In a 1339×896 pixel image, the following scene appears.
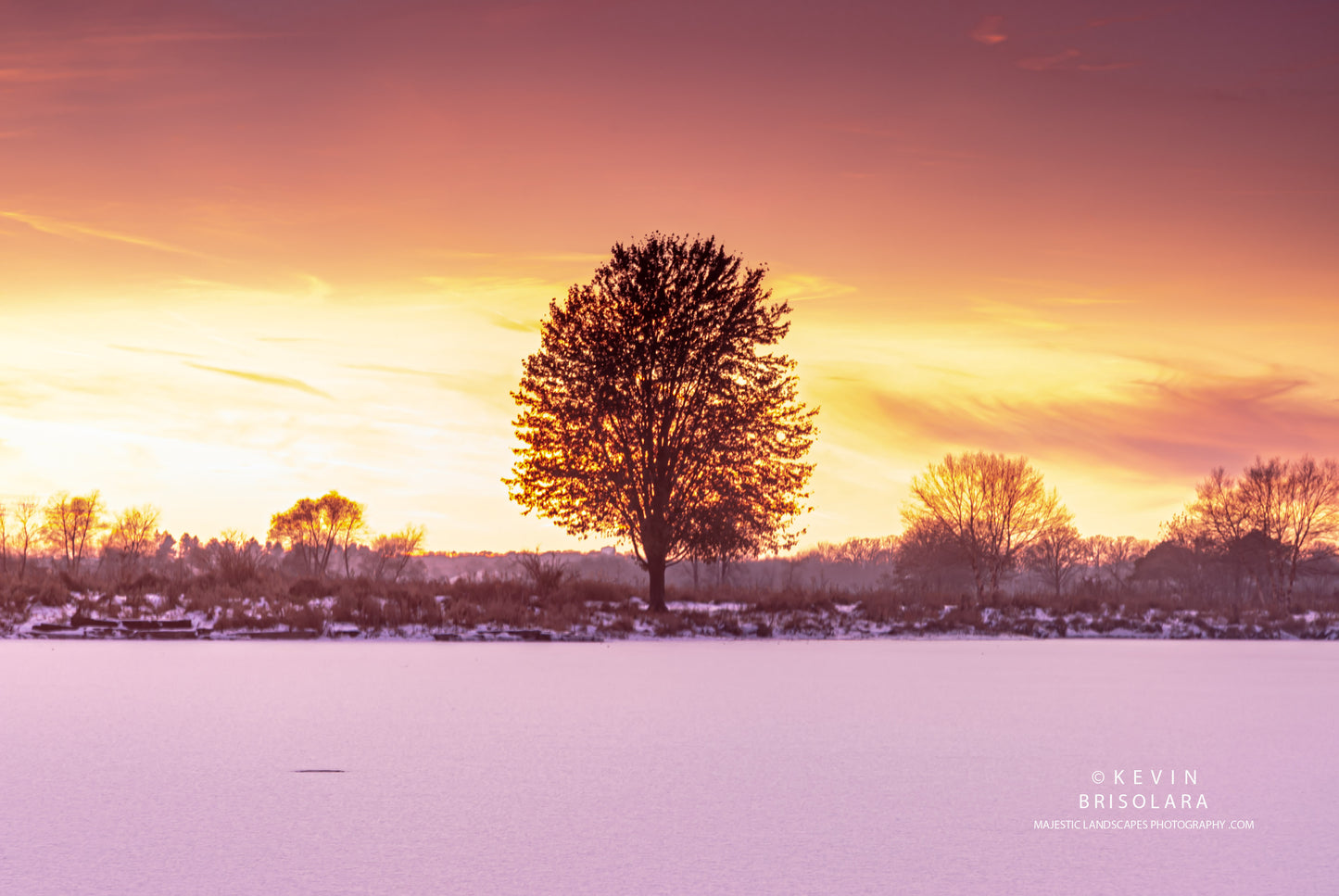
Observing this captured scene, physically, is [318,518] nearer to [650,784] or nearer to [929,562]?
[929,562]

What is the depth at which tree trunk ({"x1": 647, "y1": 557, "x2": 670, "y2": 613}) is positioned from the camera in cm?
2606

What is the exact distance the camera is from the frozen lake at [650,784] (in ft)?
14.8

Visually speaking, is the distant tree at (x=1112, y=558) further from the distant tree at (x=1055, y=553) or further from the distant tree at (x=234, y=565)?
the distant tree at (x=234, y=565)

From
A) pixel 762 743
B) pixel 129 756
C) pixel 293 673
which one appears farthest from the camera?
pixel 293 673

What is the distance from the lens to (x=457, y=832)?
5.12m

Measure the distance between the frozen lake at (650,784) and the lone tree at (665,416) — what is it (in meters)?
14.2

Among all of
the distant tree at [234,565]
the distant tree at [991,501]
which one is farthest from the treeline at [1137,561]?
the distant tree at [234,565]

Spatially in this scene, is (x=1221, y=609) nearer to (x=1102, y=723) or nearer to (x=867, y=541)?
(x=1102, y=723)

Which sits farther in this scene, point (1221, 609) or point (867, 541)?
point (867, 541)

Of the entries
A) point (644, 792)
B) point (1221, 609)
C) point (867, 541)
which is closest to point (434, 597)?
point (644, 792)

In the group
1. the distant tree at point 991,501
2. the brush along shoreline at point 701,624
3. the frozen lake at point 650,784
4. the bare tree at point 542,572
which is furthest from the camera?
the distant tree at point 991,501

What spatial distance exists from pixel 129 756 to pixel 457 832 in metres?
3.34

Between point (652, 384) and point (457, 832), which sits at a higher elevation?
point (652, 384)

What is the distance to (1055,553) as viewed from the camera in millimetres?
68250
